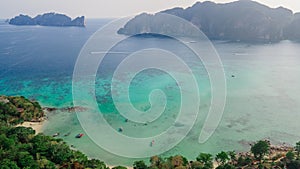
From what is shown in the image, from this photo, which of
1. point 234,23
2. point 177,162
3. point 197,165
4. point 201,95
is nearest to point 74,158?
point 177,162

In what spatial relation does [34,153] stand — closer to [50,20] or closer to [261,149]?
[261,149]

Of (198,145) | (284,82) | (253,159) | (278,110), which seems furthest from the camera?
(284,82)

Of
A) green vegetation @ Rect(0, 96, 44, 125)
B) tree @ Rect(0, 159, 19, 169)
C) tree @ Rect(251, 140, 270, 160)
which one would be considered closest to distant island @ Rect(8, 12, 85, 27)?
green vegetation @ Rect(0, 96, 44, 125)

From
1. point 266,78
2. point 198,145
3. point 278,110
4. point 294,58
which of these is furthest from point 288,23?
point 198,145

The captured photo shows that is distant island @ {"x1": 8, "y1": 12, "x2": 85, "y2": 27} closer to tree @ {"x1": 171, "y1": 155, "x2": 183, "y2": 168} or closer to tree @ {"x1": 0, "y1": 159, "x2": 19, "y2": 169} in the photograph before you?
tree @ {"x1": 0, "y1": 159, "x2": 19, "y2": 169}

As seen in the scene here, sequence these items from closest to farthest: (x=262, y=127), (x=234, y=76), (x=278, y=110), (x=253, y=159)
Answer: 1. (x=253, y=159)
2. (x=262, y=127)
3. (x=278, y=110)
4. (x=234, y=76)

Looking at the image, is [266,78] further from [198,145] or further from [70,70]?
[70,70]
